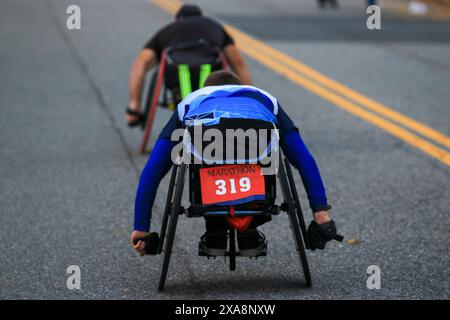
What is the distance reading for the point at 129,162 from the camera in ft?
31.0

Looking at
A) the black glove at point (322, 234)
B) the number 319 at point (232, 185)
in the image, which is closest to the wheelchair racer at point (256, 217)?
the black glove at point (322, 234)

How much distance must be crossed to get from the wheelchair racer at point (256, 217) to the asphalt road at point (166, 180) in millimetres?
295

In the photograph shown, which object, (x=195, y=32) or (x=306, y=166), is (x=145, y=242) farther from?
(x=195, y=32)

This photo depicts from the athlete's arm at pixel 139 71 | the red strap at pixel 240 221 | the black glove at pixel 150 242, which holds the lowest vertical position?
the athlete's arm at pixel 139 71

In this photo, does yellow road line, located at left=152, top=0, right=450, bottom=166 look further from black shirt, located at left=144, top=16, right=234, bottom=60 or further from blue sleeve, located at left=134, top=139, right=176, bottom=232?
blue sleeve, located at left=134, top=139, right=176, bottom=232

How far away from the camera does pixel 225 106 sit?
18.2ft

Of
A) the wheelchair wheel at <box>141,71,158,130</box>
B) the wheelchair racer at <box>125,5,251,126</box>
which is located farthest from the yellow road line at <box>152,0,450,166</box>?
the wheelchair wheel at <box>141,71,158,130</box>

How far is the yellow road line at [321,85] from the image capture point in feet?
33.2

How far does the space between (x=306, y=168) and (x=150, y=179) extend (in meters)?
0.81

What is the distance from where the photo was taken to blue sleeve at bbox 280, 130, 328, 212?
224 inches

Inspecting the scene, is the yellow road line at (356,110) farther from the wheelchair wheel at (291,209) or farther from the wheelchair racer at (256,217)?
the wheelchair wheel at (291,209)

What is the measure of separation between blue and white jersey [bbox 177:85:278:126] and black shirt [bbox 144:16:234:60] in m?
3.32

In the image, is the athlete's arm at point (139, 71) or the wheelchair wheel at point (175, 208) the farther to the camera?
the athlete's arm at point (139, 71)

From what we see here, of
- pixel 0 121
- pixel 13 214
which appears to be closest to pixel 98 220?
pixel 13 214
